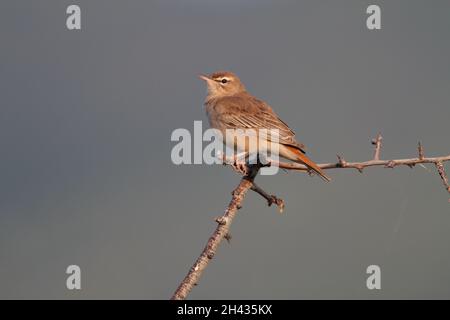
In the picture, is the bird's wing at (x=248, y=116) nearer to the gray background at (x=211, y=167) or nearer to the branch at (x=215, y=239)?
the gray background at (x=211, y=167)

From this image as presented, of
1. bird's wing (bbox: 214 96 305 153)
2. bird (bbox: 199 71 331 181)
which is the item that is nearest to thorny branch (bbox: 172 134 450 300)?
bird (bbox: 199 71 331 181)

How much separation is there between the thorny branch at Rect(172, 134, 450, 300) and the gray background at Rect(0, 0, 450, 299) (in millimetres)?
2826

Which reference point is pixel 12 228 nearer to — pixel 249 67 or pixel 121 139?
pixel 121 139

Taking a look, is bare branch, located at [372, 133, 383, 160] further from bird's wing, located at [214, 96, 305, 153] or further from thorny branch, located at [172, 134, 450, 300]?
bird's wing, located at [214, 96, 305, 153]

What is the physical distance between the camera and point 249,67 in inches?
2185

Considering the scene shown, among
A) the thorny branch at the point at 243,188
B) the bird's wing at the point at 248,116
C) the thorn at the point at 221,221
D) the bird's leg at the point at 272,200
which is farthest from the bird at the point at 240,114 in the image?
the thorn at the point at 221,221

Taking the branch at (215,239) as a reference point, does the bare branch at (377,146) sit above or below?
above

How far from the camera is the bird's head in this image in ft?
38.2

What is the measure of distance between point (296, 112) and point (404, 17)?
1239 inches

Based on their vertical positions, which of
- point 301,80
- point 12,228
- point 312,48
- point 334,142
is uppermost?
point 312,48

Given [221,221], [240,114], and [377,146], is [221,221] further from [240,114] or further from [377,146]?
[240,114]

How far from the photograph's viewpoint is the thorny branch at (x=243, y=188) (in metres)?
5.44

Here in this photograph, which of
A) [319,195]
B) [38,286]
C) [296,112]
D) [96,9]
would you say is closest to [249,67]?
[296,112]

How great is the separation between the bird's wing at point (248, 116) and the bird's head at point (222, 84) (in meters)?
0.65
